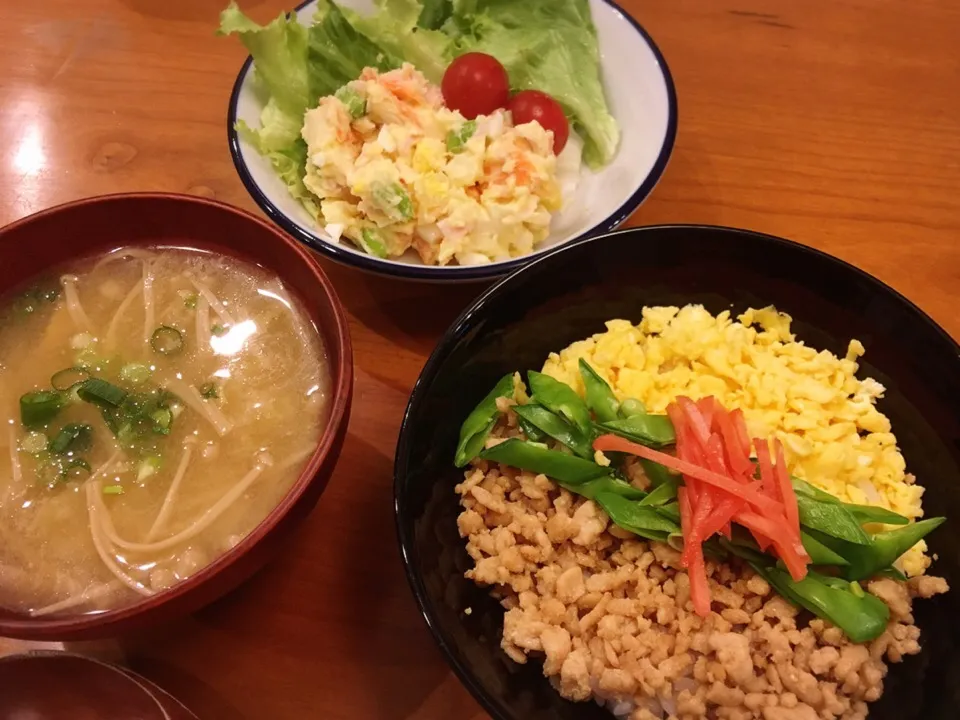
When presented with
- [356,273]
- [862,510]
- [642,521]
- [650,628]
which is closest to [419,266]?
[356,273]

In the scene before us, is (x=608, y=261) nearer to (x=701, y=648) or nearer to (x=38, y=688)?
(x=701, y=648)

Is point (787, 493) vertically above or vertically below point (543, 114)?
below

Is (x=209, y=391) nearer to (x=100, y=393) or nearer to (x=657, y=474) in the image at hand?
(x=100, y=393)

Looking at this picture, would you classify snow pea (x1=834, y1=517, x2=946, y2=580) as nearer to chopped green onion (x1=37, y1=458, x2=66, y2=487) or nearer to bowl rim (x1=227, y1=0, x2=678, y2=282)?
bowl rim (x1=227, y1=0, x2=678, y2=282)

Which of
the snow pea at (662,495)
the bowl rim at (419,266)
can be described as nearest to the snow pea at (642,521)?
the snow pea at (662,495)

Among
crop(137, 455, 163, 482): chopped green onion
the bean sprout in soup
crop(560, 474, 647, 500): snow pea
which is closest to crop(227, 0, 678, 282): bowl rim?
the bean sprout in soup
